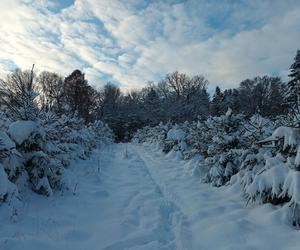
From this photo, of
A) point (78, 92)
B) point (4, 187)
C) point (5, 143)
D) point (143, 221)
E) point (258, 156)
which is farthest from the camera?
point (78, 92)

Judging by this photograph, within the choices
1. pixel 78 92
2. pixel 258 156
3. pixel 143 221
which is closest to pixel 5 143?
pixel 143 221

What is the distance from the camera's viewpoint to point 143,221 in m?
5.80

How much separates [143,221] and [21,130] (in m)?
3.10

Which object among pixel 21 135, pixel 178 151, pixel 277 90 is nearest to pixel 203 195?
pixel 21 135

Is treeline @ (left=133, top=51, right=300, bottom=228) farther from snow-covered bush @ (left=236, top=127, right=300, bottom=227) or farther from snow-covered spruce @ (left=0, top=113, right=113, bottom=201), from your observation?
snow-covered spruce @ (left=0, top=113, right=113, bottom=201)

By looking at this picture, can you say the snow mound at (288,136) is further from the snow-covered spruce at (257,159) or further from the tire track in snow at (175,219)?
the tire track in snow at (175,219)

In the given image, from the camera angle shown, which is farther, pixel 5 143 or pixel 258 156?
pixel 258 156

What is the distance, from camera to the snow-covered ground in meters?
4.58

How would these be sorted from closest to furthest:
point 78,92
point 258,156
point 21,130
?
point 21,130 → point 258,156 → point 78,92

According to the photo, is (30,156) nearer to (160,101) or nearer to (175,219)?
(175,219)

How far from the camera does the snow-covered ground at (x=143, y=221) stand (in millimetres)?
4582

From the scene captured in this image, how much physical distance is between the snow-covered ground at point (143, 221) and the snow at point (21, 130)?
1150 mm

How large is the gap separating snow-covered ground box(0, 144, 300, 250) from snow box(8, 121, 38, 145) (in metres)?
1.15

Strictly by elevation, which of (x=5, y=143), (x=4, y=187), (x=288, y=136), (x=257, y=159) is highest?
(x=288, y=136)
